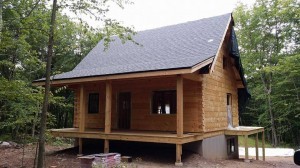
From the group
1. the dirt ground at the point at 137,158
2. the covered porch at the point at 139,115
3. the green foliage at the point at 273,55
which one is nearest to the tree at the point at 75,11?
the dirt ground at the point at 137,158

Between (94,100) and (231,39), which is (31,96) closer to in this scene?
(94,100)

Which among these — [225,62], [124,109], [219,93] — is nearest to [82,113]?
[124,109]

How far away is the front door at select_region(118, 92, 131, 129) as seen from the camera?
1206 cm

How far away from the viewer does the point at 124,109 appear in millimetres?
12172

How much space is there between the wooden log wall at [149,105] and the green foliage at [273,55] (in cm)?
1324

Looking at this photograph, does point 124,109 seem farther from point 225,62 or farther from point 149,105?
point 225,62

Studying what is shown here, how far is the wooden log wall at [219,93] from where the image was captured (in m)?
10.9

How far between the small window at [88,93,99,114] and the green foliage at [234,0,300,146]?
14602 mm

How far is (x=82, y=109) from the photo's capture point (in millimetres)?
10922

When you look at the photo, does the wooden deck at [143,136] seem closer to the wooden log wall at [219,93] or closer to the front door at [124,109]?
the wooden log wall at [219,93]

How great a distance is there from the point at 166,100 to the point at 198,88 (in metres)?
1.40

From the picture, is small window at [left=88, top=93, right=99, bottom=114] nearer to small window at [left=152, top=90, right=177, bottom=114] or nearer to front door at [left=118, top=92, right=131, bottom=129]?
→ front door at [left=118, top=92, right=131, bottom=129]

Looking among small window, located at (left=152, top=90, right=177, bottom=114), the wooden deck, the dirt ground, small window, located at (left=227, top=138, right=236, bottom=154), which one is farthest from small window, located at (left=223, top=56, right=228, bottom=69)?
the dirt ground

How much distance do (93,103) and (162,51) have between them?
4.29m
